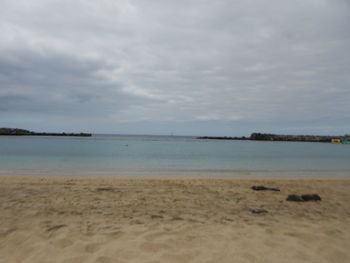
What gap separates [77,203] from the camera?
243 inches

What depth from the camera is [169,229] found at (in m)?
4.30

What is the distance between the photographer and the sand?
333cm

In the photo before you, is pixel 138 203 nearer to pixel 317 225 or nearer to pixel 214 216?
pixel 214 216

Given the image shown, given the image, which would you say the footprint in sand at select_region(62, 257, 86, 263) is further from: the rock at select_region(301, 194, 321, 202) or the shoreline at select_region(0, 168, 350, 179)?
the shoreline at select_region(0, 168, 350, 179)

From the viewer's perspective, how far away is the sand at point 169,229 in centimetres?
333

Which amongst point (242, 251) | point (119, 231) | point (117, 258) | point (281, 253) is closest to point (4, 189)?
point (119, 231)

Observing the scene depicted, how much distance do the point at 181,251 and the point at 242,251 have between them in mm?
922

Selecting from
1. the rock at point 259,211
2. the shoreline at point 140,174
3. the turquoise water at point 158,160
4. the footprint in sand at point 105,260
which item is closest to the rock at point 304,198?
the rock at point 259,211

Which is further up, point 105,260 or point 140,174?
point 105,260

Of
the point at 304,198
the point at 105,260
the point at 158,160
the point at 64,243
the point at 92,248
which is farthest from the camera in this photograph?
the point at 158,160

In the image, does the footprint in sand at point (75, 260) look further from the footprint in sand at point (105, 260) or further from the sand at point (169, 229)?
the footprint in sand at point (105, 260)

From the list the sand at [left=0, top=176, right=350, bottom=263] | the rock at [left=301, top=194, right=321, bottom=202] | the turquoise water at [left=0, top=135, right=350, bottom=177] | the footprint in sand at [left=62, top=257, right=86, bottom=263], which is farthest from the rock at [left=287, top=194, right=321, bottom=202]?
the turquoise water at [left=0, top=135, right=350, bottom=177]

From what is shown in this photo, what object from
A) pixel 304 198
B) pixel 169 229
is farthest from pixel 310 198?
pixel 169 229

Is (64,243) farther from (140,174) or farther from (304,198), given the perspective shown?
(140,174)
